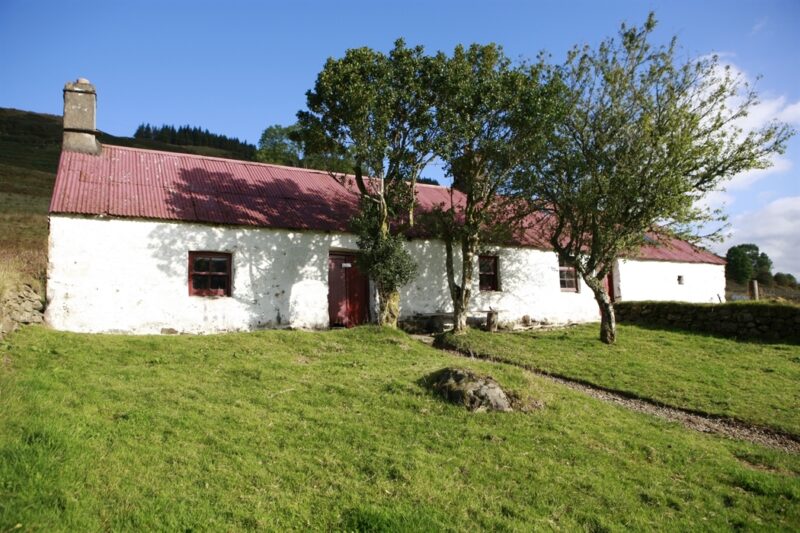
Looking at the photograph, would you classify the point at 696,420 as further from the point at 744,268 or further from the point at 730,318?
the point at 744,268

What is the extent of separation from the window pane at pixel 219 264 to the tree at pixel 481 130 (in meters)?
7.23

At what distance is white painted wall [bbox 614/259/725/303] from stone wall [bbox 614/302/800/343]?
2469 millimetres

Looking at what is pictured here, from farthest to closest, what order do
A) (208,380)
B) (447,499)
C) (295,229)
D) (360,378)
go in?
1. (295,229)
2. (360,378)
3. (208,380)
4. (447,499)

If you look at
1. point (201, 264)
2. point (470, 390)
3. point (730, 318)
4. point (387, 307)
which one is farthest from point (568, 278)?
point (201, 264)

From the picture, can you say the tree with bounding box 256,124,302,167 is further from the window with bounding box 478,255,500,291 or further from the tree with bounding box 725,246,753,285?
the tree with bounding box 725,246,753,285

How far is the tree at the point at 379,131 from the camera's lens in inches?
566

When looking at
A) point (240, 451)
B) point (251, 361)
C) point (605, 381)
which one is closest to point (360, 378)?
point (251, 361)

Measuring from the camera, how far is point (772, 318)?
58.6ft

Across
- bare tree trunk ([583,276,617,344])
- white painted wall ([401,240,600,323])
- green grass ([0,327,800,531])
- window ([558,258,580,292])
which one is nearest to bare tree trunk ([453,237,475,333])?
white painted wall ([401,240,600,323])

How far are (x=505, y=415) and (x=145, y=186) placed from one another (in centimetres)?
1387

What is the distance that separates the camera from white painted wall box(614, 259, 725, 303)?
2453 centimetres

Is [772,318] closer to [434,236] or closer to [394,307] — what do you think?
[434,236]

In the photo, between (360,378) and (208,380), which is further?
(360,378)

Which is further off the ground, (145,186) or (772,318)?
(145,186)
